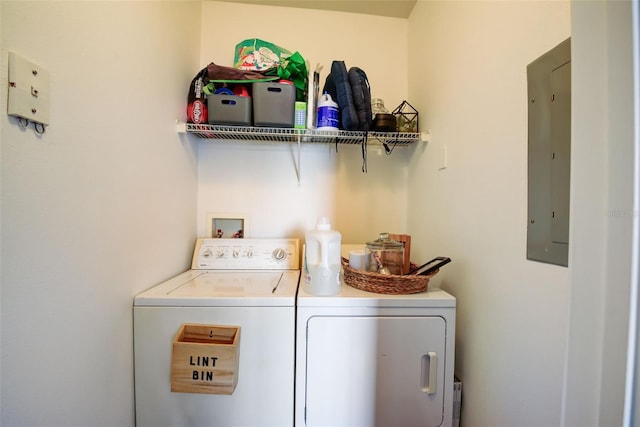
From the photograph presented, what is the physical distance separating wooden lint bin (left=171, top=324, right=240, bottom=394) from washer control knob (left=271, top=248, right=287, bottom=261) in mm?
597

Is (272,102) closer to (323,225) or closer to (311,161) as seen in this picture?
(311,161)

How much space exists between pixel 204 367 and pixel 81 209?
26.4 inches

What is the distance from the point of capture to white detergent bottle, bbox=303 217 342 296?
0.96 metres

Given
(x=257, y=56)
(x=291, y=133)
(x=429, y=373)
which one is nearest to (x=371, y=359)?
(x=429, y=373)

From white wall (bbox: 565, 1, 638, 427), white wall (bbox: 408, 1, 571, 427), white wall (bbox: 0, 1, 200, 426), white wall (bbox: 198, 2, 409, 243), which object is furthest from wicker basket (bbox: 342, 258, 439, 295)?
white wall (bbox: 0, 1, 200, 426)

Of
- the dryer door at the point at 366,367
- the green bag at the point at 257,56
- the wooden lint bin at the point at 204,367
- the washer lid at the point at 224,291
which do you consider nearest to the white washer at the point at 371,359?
the dryer door at the point at 366,367

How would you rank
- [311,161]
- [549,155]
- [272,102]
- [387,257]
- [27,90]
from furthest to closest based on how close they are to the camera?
[311,161] → [272,102] → [387,257] → [549,155] → [27,90]

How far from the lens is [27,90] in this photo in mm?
532

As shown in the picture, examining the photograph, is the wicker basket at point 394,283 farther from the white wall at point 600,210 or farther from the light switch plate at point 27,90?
the light switch plate at point 27,90

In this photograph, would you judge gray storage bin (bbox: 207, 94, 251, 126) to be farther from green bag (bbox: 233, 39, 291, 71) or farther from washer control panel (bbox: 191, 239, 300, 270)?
washer control panel (bbox: 191, 239, 300, 270)

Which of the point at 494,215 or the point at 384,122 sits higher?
the point at 384,122

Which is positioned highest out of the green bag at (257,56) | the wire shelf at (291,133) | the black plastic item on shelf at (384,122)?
the green bag at (257,56)

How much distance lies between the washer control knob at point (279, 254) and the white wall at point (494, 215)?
90cm

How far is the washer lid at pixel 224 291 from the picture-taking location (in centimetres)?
91
